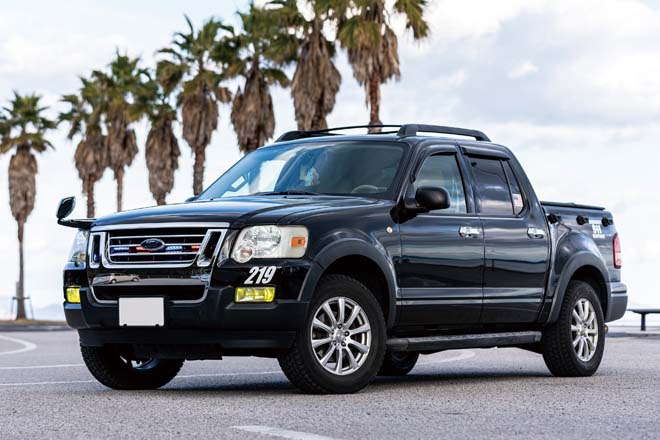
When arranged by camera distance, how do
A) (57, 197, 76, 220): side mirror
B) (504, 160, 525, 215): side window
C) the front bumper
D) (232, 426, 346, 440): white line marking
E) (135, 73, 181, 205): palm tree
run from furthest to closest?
(135, 73, 181, 205): palm tree → (504, 160, 525, 215): side window → (57, 197, 76, 220): side mirror → the front bumper → (232, 426, 346, 440): white line marking

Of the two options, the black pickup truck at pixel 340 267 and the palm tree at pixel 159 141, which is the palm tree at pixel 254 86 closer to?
the palm tree at pixel 159 141

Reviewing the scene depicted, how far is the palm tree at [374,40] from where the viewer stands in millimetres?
38375

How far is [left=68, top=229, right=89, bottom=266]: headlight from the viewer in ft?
32.2

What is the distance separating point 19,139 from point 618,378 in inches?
2314

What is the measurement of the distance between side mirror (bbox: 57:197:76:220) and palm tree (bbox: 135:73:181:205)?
4545 cm

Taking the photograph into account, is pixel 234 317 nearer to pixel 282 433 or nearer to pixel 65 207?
pixel 282 433

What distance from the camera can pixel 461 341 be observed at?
10.4m

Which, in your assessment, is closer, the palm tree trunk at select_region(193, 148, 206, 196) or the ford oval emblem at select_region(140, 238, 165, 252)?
the ford oval emblem at select_region(140, 238, 165, 252)

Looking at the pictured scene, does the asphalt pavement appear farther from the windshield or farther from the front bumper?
the windshield

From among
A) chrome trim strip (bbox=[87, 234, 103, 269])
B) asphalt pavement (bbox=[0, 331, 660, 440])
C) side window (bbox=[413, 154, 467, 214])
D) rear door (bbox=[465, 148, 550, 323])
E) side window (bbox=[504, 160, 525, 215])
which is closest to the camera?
asphalt pavement (bbox=[0, 331, 660, 440])

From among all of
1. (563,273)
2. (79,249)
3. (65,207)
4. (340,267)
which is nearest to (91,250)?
(79,249)

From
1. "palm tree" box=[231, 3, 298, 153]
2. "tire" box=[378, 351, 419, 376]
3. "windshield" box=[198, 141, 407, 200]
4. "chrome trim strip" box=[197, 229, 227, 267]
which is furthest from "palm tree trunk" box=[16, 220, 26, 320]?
"chrome trim strip" box=[197, 229, 227, 267]

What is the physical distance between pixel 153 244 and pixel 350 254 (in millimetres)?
1429

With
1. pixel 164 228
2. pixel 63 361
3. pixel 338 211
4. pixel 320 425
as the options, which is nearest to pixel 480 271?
pixel 338 211
